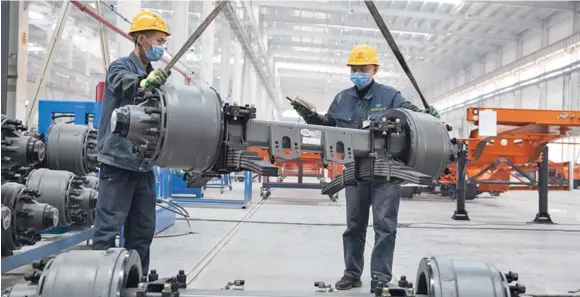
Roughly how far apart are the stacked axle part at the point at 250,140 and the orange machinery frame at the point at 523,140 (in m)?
5.28

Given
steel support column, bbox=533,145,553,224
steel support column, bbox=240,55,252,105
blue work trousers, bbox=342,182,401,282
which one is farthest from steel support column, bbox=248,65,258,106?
blue work trousers, bbox=342,182,401,282

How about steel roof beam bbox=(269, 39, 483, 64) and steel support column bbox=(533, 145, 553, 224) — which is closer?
steel support column bbox=(533, 145, 553, 224)

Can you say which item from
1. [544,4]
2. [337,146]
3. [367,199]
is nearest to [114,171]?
[337,146]

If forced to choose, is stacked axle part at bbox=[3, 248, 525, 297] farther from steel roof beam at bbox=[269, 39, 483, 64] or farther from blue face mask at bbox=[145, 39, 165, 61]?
steel roof beam at bbox=[269, 39, 483, 64]

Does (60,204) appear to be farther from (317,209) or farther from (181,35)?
(181,35)

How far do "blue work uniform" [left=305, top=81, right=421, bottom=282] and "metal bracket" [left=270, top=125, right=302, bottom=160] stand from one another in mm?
1147

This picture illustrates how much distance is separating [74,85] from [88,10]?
14.2 m

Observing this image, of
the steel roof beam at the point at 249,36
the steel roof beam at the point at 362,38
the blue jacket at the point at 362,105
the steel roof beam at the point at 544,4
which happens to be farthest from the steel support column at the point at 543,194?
the steel roof beam at the point at 362,38

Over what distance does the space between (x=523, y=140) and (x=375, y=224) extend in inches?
230

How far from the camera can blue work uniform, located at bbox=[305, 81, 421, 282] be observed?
3.08 metres

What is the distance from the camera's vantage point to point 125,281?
161 cm

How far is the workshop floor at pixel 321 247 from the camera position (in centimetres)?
370

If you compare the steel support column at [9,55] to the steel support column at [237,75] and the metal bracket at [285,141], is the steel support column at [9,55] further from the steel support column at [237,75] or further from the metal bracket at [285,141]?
the steel support column at [237,75]

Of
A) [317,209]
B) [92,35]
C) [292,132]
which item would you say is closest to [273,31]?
[92,35]
